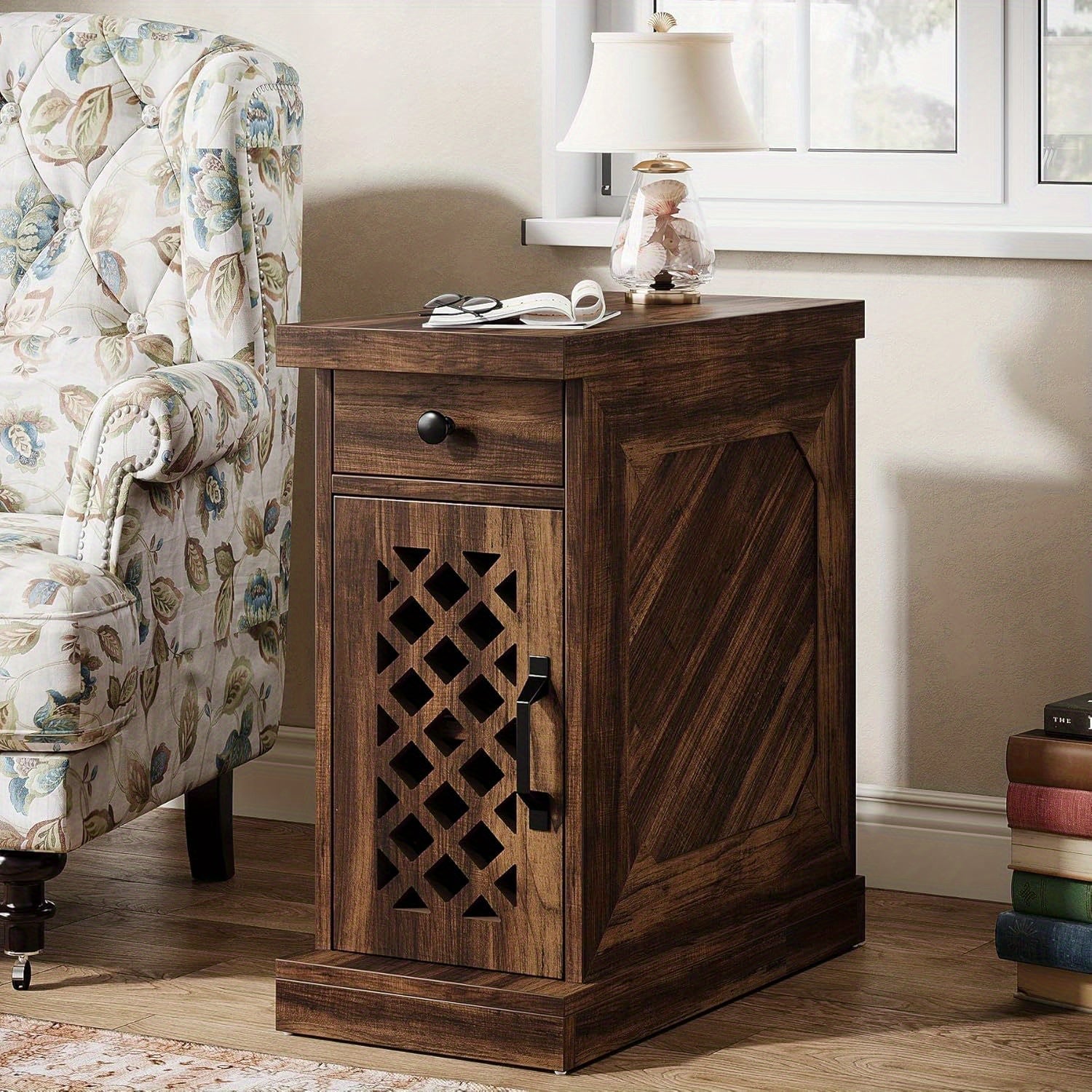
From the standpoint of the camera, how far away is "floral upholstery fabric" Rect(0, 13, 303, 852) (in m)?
2.14

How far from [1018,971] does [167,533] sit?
114 cm

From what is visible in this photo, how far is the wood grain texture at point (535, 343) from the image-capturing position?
1.86m

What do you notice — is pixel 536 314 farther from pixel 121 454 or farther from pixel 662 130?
pixel 121 454

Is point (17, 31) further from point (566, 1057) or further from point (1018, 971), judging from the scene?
point (1018, 971)

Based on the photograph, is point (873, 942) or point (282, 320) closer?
point (873, 942)

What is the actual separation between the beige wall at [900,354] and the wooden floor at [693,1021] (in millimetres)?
316

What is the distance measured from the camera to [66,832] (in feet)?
7.04

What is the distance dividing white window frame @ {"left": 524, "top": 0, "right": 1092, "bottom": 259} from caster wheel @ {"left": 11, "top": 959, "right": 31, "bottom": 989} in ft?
4.12

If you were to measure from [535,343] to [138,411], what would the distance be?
22.5 inches

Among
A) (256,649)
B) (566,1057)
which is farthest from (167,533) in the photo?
(566,1057)

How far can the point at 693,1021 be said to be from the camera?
2109 millimetres

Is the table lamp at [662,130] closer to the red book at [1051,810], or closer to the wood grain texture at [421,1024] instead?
the red book at [1051,810]

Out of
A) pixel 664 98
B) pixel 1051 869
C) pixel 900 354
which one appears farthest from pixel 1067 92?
pixel 1051 869

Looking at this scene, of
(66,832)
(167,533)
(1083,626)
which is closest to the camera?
(66,832)
